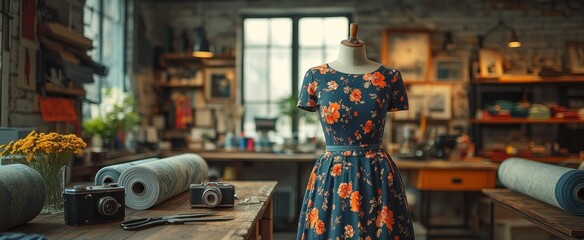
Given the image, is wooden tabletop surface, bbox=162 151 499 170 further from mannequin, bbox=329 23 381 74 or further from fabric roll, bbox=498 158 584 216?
mannequin, bbox=329 23 381 74

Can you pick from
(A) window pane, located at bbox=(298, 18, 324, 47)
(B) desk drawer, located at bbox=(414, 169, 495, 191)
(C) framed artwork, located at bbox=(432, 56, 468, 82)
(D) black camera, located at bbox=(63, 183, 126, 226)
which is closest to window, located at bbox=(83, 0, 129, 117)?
(A) window pane, located at bbox=(298, 18, 324, 47)

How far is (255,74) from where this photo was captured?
7.13 m

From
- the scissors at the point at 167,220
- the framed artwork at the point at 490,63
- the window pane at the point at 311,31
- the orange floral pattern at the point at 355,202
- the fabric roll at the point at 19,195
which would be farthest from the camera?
the window pane at the point at 311,31

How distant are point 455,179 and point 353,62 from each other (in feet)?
10.7

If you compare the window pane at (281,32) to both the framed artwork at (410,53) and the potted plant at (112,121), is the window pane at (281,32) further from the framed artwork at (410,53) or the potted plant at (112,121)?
the potted plant at (112,121)

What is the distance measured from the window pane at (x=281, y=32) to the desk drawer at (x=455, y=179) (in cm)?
246

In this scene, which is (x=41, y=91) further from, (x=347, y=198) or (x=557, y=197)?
(x=557, y=197)

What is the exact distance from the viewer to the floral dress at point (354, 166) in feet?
8.46

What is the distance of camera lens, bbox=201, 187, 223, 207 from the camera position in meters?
2.49

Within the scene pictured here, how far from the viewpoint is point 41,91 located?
13.8 ft

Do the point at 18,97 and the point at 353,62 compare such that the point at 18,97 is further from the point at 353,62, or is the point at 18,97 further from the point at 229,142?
the point at 229,142

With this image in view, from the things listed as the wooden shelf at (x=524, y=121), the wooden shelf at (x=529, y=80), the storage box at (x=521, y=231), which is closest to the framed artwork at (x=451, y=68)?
the wooden shelf at (x=529, y=80)

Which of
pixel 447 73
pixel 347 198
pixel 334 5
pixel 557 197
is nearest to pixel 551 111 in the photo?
pixel 447 73

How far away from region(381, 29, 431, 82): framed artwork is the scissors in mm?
4750
